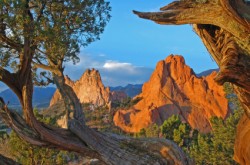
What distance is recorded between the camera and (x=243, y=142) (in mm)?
12805

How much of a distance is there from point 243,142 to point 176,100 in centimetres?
10347

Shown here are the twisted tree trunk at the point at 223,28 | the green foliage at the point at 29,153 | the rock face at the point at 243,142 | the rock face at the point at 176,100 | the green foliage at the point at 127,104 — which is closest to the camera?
the twisted tree trunk at the point at 223,28

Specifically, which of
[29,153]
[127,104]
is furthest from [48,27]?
[127,104]

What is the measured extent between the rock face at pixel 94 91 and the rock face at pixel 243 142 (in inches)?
5175

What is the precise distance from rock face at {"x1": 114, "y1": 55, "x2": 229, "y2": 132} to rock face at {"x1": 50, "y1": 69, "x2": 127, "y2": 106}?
2968cm

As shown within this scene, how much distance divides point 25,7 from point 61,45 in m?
1.73

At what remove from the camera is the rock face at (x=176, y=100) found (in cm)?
10581

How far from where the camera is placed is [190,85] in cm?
11962

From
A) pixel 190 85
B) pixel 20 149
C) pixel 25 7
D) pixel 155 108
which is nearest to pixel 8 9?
pixel 25 7

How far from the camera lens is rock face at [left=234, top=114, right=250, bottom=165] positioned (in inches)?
495

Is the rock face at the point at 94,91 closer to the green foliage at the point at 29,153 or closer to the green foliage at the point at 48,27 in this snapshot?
the green foliage at the point at 29,153

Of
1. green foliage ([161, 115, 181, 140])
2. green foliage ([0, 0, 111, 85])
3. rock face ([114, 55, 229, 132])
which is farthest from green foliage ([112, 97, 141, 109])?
green foliage ([0, 0, 111, 85])

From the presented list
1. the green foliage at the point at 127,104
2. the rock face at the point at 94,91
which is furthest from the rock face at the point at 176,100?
the rock face at the point at 94,91

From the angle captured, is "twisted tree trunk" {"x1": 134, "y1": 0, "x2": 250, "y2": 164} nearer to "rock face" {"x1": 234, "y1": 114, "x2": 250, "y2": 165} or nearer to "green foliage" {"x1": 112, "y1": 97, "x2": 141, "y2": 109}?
"rock face" {"x1": 234, "y1": 114, "x2": 250, "y2": 165}
